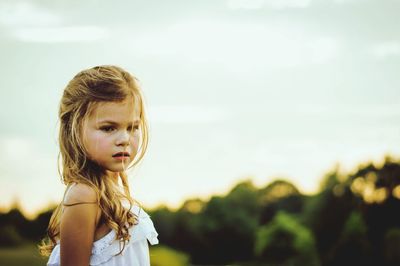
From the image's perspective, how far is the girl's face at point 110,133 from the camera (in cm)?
275

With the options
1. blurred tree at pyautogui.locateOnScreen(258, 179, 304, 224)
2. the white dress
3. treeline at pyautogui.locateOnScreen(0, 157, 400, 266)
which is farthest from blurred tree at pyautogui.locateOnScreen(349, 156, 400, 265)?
the white dress

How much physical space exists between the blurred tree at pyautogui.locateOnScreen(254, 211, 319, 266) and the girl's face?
190 ft

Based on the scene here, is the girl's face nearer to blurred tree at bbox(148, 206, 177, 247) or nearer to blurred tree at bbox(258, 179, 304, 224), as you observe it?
blurred tree at bbox(148, 206, 177, 247)

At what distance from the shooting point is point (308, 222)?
58.9 m

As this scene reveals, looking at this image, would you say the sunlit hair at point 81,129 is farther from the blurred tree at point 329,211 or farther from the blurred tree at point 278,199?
the blurred tree at point 278,199

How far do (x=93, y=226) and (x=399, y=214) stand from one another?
4482 cm

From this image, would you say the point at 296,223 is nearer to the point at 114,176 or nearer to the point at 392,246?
the point at 392,246

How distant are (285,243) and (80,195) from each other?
6373 centimetres

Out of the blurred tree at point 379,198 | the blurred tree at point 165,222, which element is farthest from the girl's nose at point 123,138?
the blurred tree at point 165,222

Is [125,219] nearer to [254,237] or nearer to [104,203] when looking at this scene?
[104,203]

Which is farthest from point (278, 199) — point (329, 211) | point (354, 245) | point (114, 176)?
point (114, 176)

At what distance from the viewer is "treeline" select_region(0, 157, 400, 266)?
46.4 metres

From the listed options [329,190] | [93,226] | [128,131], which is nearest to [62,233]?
[93,226]

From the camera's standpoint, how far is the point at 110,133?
276cm
